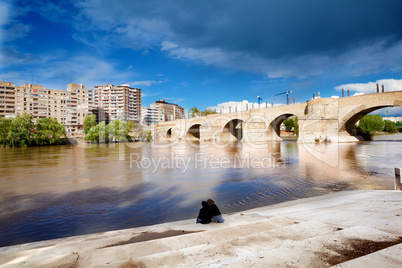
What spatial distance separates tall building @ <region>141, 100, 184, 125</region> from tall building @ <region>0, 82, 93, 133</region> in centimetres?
4228

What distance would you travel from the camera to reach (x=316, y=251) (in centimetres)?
293

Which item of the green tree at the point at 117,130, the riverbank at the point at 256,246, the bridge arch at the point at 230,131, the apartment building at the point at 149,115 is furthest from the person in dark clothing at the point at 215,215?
the apartment building at the point at 149,115

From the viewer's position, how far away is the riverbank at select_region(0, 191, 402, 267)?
108 inches

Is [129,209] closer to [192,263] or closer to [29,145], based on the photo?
[192,263]

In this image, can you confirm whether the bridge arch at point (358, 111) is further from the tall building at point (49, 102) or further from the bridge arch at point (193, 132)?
the tall building at point (49, 102)

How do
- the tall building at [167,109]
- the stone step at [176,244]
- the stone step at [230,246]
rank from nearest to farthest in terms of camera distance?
the stone step at [230,246]
the stone step at [176,244]
the tall building at [167,109]

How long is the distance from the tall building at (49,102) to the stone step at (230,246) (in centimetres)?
9653

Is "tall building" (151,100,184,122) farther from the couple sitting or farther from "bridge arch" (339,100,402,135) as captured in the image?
the couple sitting

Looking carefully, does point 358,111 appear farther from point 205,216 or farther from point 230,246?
point 230,246

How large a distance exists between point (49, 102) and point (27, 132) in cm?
4982

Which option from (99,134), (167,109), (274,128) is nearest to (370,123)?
(274,128)

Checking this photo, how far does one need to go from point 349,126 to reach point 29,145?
190 ft

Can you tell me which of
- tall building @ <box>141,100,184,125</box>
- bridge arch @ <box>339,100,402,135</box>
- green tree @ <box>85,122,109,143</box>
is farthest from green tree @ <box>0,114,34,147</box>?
tall building @ <box>141,100,184,125</box>

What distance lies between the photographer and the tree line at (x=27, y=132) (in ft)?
150
